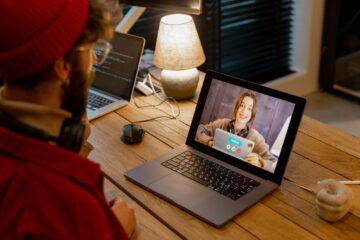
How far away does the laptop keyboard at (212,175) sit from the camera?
4.00 feet

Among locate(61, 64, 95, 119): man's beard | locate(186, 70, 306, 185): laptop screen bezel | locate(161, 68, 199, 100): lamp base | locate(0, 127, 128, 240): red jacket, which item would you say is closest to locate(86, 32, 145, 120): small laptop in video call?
locate(161, 68, 199, 100): lamp base

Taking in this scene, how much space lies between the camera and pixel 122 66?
1.75m

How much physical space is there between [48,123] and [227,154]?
0.60 m

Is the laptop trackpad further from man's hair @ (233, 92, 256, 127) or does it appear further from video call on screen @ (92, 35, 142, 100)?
video call on screen @ (92, 35, 142, 100)

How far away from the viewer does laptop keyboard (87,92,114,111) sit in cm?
172

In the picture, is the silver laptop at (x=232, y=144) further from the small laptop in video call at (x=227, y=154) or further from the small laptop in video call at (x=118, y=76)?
the small laptop in video call at (x=118, y=76)

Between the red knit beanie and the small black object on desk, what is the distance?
66 cm

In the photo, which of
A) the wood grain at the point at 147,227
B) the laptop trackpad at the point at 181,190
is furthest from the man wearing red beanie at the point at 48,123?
the laptop trackpad at the point at 181,190

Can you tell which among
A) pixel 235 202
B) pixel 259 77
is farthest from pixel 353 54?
pixel 235 202

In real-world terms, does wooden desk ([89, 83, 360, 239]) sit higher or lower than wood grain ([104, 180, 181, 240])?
higher

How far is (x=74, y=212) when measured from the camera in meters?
0.81

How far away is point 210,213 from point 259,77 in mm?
2309

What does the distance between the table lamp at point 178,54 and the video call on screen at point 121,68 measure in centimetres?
10

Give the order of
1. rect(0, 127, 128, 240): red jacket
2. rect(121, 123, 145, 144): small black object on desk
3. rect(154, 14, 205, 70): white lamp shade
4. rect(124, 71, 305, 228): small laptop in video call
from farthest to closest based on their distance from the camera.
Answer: rect(154, 14, 205, 70): white lamp shade
rect(121, 123, 145, 144): small black object on desk
rect(124, 71, 305, 228): small laptop in video call
rect(0, 127, 128, 240): red jacket
